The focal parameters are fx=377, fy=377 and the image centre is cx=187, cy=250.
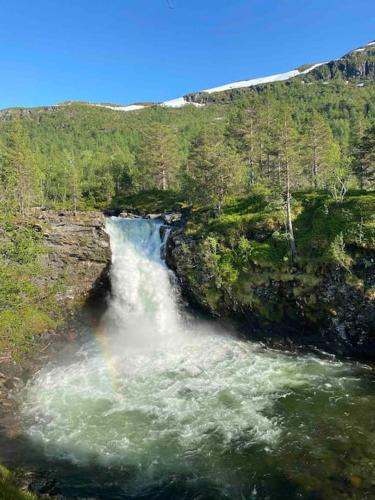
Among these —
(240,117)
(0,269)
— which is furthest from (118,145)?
(0,269)

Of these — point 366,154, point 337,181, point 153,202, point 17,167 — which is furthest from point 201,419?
point 17,167

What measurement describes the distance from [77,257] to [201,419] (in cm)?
2389

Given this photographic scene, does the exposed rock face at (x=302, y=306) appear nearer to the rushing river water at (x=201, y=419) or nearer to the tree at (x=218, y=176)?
the rushing river water at (x=201, y=419)

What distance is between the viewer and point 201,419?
22.0 metres

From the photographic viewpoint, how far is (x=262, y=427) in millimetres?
20828

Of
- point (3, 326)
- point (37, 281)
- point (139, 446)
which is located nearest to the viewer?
point (139, 446)

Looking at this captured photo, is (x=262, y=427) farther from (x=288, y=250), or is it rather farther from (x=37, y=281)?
(x=37, y=281)

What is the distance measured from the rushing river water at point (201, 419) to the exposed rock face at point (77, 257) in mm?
5528

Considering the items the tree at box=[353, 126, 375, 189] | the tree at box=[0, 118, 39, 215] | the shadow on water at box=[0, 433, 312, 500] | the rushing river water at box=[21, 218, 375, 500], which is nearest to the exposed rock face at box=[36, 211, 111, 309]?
the rushing river water at box=[21, 218, 375, 500]

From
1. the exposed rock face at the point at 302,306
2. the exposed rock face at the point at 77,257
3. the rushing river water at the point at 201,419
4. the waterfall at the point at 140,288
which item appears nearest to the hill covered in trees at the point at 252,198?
the exposed rock face at the point at 302,306

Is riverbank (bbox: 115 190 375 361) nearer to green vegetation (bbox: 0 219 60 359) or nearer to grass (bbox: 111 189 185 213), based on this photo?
green vegetation (bbox: 0 219 60 359)

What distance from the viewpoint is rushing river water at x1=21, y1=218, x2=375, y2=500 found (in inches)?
671

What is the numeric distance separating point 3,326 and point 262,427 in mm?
22851

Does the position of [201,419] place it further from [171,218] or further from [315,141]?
[315,141]
